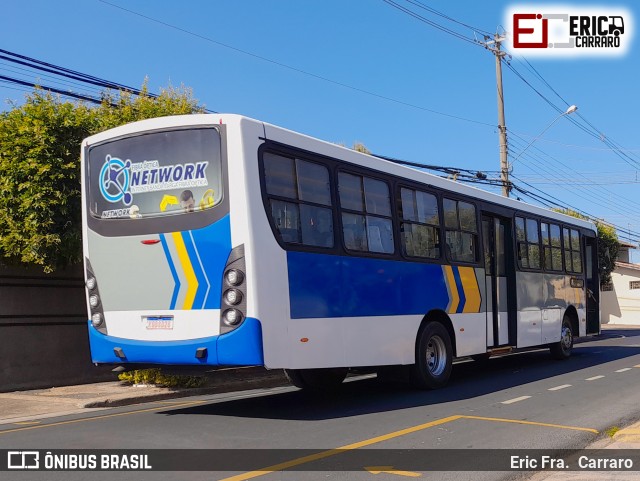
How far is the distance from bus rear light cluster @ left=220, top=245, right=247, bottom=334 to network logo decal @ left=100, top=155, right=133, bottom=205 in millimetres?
1756

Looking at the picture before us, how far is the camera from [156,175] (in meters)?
8.59

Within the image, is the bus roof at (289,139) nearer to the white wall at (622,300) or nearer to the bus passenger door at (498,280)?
the bus passenger door at (498,280)

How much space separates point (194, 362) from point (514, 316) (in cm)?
810

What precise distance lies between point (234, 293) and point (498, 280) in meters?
7.36

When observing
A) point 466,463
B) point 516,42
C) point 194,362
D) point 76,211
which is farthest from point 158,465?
point 516,42

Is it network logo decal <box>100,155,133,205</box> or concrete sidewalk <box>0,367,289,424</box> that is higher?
network logo decal <box>100,155,133,205</box>

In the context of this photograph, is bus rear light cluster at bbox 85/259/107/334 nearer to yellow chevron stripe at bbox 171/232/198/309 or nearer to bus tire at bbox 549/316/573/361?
yellow chevron stripe at bbox 171/232/198/309

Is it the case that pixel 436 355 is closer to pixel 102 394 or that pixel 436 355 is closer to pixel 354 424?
pixel 354 424

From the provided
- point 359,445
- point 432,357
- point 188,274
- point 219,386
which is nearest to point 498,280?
point 432,357

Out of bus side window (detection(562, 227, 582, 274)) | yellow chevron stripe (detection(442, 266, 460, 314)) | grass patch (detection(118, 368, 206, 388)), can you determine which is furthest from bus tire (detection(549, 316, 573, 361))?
grass patch (detection(118, 368, 206, 388))

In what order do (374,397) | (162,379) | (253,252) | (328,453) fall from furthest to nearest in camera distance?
(162,379), (374,397), (253,252), (328,453)

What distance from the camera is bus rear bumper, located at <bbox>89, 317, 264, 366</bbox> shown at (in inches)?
308

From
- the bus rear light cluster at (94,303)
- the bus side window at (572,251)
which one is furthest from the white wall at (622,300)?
the bus rear light cluster at (94,303)

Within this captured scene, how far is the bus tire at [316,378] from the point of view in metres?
11.5
